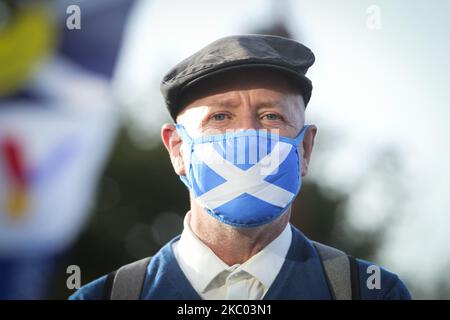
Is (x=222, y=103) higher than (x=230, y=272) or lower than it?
higher

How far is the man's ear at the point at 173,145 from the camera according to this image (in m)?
2.50

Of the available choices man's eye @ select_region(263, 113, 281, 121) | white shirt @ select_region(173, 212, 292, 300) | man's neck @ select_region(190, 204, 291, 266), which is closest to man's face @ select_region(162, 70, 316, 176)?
man's eye @ select_region(263, 113, 281, 121)

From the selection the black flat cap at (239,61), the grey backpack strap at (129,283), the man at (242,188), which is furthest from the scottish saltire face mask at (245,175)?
the grey backpack strap at (129,283)

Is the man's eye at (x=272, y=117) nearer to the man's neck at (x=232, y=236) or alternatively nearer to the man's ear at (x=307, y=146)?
the man's ear at (x=307, y=146)

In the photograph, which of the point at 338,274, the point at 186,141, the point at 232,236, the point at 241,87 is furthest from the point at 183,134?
the point at 338,274

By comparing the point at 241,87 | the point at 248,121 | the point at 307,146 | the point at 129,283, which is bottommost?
the point at 129,283

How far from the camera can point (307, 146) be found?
251 cm

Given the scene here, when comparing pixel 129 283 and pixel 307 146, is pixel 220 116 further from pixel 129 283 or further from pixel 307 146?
pixel 129 283

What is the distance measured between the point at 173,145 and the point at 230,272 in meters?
0.53

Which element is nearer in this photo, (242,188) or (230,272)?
(242,188)

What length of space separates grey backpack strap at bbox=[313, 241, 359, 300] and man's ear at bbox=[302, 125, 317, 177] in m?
0.34

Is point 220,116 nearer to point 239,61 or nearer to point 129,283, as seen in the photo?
point 239,61
